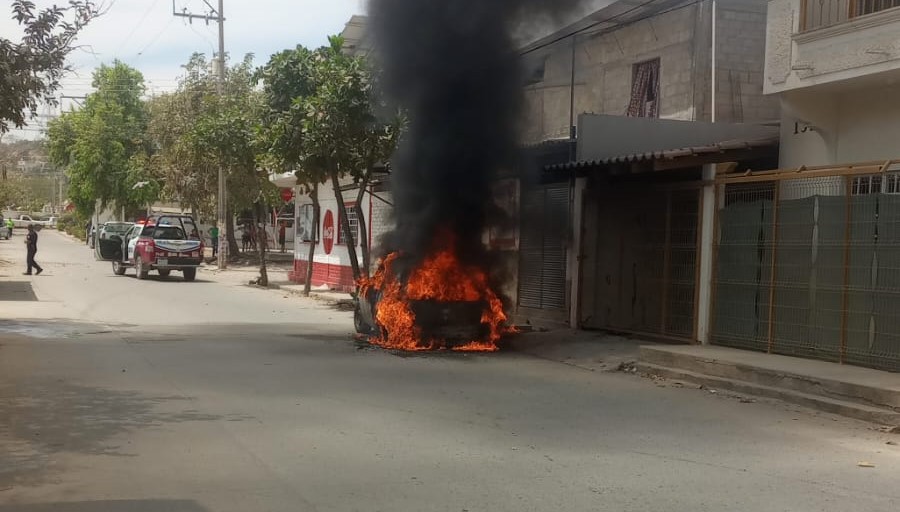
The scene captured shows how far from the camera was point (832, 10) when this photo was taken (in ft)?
36.2

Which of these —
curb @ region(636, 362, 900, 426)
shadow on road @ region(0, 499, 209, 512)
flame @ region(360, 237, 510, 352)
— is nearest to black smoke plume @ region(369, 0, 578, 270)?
flame @ region(360, 237, 510, 352)

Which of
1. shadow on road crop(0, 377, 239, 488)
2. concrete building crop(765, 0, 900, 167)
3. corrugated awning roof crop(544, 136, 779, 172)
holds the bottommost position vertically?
shadow on road crop(0, 377, 239, 488)

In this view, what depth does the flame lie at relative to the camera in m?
11.9

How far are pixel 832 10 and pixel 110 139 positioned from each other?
41.6 meters

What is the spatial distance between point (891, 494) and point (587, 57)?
1581 centimetres

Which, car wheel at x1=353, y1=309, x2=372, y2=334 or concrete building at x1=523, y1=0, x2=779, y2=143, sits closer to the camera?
car wheel at x1=353, y1=309, x2=372, y2=334

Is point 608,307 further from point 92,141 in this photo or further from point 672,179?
point 92,141

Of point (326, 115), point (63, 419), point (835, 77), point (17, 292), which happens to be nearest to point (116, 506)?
point (63, 419)

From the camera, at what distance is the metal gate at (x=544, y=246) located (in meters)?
14.6

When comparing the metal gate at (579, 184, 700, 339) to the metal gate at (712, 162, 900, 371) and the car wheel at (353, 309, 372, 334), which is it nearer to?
the metal gate at (712, 162, 900, 371)

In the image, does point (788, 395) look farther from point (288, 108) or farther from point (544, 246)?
point (288, 108)

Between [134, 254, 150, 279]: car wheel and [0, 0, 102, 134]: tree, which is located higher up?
[0, 0, 102, 134]: tree

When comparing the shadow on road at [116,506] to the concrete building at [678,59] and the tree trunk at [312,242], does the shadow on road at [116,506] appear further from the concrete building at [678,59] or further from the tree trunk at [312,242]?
the tree trunk at [312,242]

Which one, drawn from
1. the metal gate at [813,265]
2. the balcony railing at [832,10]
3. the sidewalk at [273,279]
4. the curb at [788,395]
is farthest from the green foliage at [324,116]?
the curb at [788,395]
